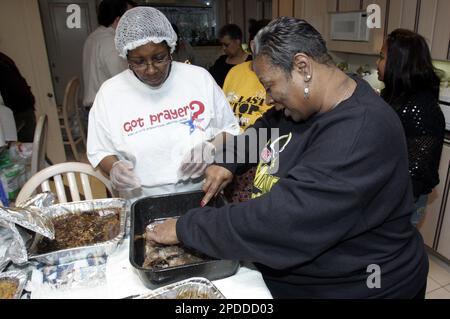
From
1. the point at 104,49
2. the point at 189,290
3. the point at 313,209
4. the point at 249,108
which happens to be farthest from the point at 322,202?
the point at 104,49

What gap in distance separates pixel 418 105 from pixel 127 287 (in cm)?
154

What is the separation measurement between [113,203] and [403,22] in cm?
205

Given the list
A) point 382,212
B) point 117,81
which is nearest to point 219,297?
point 382,212

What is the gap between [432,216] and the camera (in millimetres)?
2092

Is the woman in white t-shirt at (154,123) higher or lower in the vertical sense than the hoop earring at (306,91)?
lower

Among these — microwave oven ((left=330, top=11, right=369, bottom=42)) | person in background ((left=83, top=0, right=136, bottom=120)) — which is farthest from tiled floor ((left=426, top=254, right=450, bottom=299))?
person in background ((left=83, top=0, right=136, bottom=120))

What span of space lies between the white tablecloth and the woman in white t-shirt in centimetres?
37

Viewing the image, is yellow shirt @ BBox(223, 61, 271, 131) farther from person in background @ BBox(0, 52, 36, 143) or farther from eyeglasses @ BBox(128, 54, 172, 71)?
A: person in background @ BBox(0, 52, 36, 143)

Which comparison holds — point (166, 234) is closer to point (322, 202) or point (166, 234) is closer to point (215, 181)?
point (215, 181)

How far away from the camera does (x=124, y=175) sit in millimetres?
1165

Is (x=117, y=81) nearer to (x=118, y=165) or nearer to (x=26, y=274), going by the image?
(x=118, y=165)

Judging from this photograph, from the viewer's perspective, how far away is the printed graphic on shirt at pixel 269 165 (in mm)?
898

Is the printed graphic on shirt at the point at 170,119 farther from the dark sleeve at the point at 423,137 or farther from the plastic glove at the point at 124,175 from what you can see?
the dark sleeve at the point at 423,137

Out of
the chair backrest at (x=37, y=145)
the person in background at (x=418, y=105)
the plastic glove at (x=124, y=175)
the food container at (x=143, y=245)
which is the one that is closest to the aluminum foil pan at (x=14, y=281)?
the food container at (x=143, y=245)
